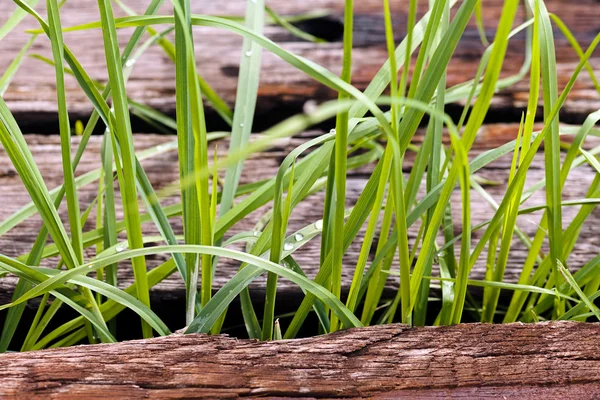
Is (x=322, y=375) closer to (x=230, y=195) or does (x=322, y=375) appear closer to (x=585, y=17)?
(x=230, y=195)

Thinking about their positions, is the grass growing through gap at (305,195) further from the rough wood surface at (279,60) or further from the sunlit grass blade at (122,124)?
the rough wood surface at (279,60)

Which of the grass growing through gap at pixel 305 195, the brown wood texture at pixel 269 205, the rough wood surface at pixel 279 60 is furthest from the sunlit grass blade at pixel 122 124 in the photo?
the rough wood surface at pixel 279 60

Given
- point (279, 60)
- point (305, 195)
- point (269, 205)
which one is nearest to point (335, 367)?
point (305, 195)

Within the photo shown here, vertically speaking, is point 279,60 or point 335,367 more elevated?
point 279,60

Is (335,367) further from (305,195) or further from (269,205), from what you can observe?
(269,205)

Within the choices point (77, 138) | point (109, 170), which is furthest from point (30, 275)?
point (77, 138)
